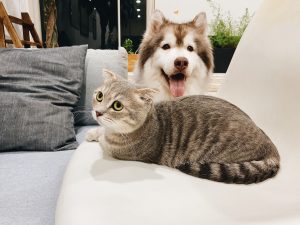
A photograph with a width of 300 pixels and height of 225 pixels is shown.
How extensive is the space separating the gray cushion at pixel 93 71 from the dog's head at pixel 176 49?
0.26m

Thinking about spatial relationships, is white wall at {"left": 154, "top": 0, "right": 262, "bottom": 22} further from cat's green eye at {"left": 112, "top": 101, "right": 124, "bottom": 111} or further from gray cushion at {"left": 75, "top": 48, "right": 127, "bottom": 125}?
cat's green eye at {"left": 112, "top": 101, "right": 124, "bottom": 111}

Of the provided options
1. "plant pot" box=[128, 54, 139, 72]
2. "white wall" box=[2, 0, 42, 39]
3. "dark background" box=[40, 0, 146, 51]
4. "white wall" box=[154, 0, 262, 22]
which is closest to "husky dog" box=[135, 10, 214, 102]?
"plant pot" box=[128, 54, 139, 72]

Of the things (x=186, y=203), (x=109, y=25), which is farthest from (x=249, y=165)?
(x=109, y=25)

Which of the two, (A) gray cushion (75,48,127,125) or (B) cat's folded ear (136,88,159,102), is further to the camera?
(A) gray cushion (75,48,127,125)

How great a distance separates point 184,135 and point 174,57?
45 cm

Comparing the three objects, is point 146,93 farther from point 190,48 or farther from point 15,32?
point 15,32

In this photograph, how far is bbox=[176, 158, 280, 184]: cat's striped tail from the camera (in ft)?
2.84

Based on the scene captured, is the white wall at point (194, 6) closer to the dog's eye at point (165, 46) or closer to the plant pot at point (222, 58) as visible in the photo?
the plant pot at point (222, 58)

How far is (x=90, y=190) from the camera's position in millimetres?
766

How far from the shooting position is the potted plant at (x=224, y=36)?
6.77ft

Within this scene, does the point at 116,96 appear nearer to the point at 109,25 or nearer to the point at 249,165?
the point at 249,165

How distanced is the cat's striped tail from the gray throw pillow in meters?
0.71

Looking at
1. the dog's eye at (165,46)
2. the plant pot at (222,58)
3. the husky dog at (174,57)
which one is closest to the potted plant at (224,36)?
the plant pot at (222,58)

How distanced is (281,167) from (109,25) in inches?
89.2
